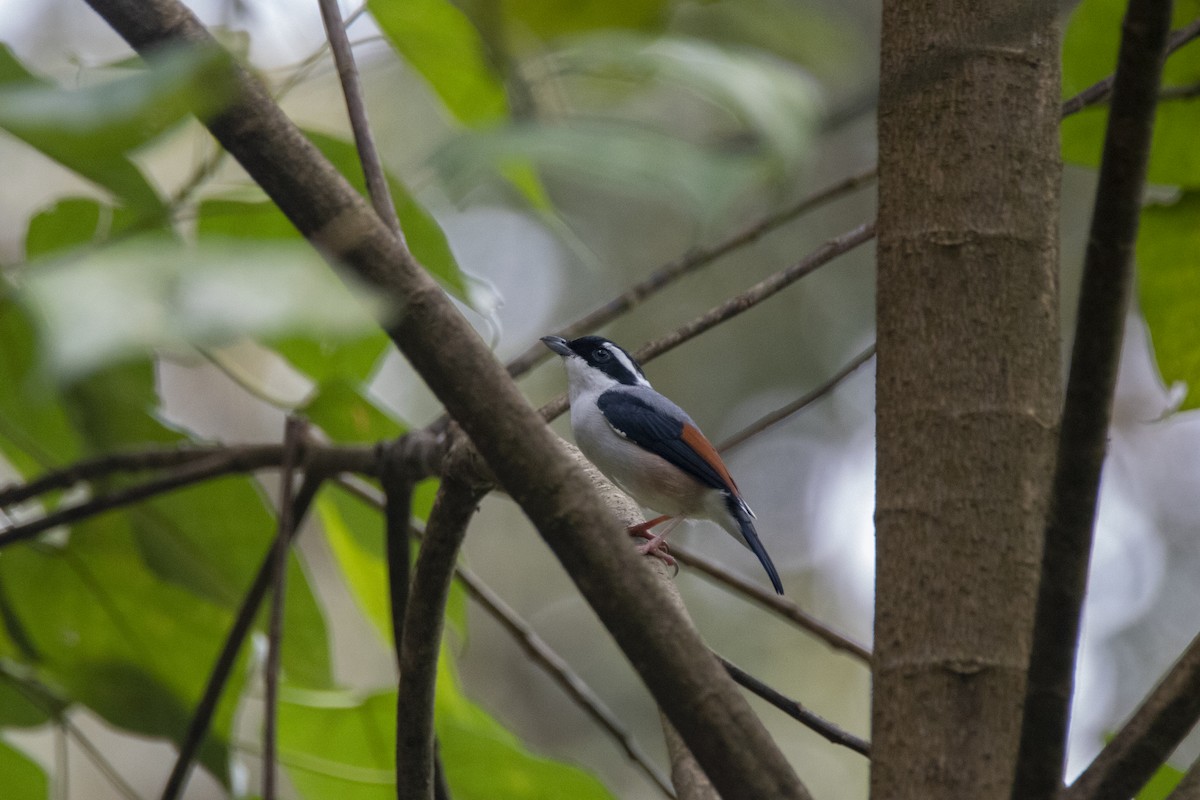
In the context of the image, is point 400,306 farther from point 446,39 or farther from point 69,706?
point 69,706

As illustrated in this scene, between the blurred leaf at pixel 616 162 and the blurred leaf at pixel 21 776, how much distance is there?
7.38 ft

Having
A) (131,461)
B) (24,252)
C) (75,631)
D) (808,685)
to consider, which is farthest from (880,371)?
(808,685)

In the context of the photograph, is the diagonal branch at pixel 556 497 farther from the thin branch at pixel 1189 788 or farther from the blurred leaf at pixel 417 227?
the blurred leaf at pixel 417 227

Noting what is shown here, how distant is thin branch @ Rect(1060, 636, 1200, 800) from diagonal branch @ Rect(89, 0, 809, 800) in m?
0.31

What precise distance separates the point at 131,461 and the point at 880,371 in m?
1.54

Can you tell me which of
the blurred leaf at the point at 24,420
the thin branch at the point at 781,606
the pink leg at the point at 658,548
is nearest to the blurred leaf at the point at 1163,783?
the thin branch at the point at 781,606

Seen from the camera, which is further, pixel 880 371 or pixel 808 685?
pixel 808 685

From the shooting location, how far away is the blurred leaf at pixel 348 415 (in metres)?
2.54

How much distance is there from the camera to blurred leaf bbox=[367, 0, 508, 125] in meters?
1.94

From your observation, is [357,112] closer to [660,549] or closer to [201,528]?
[201,528]

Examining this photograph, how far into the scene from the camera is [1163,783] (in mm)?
1893

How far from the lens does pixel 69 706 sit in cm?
258

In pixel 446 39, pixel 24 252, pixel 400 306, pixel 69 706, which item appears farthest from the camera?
pixel 69 706

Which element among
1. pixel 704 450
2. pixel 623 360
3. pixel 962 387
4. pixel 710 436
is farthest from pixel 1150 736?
pixel 710 436
